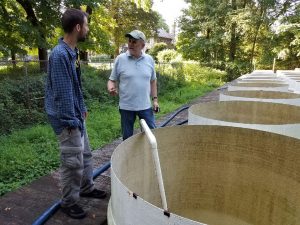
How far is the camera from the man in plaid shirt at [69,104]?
226cm

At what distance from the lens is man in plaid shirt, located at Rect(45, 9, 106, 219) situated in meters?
2.26

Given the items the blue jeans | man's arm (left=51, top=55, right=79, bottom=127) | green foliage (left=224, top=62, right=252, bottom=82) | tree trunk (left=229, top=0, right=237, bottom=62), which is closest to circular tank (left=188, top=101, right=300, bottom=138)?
the blue jeans

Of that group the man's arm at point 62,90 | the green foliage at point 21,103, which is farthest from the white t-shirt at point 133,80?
the green foliage at point 21,103

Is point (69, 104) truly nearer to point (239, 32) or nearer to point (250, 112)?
point (250, 112)

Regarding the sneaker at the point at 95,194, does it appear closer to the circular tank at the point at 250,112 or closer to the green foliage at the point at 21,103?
the circular tank at the point at 250,112

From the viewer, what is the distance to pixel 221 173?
2.45 metres

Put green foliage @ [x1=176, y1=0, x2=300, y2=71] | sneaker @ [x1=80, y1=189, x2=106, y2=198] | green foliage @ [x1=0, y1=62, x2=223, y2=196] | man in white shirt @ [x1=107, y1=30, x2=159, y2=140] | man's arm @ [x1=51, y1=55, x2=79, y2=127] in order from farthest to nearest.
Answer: green foliage @ [x1=176, y1=0, x2=300, y2=71] → green foliage @ [x1=0, y1=62, x2=223, y2=196] → man in white shirt @ [x1=107, y1=30, x2=159, y2=140] → sneaker @ [x1=80, y1=189, x2=106, y2=198] → man's arm @ [x1=51, y1=55, x2=79, y2=127]

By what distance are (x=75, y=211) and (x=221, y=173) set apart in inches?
49.1

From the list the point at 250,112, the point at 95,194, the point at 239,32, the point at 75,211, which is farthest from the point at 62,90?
the point at 239,32

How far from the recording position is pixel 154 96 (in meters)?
3.62

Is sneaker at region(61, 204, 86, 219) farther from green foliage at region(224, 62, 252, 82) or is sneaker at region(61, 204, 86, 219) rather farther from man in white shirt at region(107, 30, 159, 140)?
green foliage at region(224, 62, 252, 82)

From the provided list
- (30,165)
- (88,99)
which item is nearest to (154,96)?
(30,165)

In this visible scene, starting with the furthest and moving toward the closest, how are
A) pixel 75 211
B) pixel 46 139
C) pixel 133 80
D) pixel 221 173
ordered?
1. pixel 46 139
2. pixel 133 80
3. pixel 75 211
4. pixel 221 173

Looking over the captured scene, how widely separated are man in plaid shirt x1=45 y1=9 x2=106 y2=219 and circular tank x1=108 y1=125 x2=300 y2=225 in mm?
621
